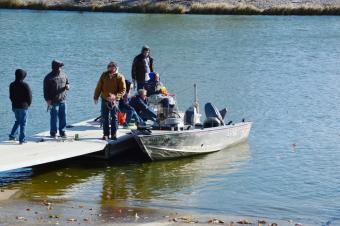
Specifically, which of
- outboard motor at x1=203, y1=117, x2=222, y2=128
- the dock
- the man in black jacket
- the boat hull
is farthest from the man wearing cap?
outboard motor at x1=203, y1=117, x2=222, y2=128

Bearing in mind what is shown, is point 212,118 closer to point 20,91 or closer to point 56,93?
point 56,93

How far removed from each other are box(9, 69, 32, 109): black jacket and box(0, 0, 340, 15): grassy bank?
47.3 m

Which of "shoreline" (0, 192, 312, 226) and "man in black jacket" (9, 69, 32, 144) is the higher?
"man in black jacket" (9, 69, 32, 144)

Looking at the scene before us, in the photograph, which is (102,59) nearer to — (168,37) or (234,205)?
(168,37)

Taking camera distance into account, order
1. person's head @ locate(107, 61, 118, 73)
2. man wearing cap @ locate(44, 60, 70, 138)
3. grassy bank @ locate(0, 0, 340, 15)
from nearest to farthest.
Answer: man wearing cap @ locate(44, 60, 70, 138), person's head @ locate(107, 61, 118, 73), grassy bank @ locate(0, 0, 340, 15)

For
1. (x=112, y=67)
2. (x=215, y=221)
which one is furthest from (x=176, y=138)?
(x=215, y=221)

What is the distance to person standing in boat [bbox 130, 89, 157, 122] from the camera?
18594mm

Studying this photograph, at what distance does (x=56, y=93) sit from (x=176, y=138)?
102 inches

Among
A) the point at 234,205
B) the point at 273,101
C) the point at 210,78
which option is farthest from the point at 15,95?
the point at 210,78

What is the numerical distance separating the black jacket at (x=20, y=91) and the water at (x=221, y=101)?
133cm

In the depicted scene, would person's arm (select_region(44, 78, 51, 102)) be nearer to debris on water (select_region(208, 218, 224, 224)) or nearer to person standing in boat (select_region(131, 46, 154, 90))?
person standing in boat (select_region(131, 46, 154, 90))

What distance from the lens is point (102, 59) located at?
35.4 m

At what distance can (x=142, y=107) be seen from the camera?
18625mm

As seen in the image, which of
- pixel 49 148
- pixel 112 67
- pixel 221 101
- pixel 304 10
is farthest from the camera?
pixel 304 10
